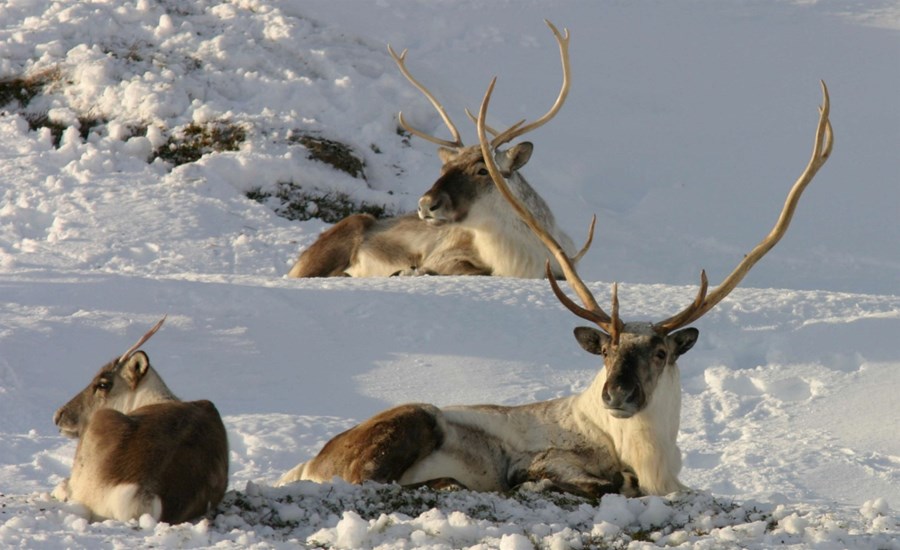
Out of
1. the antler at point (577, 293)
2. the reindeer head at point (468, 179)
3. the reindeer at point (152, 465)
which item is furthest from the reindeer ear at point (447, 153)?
the reindeer at point (152, 465)

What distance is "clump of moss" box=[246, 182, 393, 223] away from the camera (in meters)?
16.6

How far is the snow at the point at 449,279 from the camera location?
21.6 feet

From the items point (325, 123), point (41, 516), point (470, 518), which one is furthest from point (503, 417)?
point (325, 123)

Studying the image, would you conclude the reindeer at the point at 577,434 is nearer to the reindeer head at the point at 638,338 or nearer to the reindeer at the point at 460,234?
the reindeer head at the point at 638,338

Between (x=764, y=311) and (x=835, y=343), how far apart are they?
0.75 metres

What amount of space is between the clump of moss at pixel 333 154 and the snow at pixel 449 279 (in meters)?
0.14

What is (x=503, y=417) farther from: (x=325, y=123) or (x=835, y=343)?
(x=325, y=123)

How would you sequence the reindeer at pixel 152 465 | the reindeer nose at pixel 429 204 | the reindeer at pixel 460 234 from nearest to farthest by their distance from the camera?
the reindeer at pixel 152 465 < the reindeer nose at pixel 429 204 < the reindeer at pixel 460 234

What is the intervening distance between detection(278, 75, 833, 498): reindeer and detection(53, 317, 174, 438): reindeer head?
0.90m

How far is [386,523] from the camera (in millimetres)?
5781

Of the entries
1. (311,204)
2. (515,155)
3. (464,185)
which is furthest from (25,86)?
(515,155)

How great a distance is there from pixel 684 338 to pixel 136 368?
290 cm

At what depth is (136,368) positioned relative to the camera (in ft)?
26.2

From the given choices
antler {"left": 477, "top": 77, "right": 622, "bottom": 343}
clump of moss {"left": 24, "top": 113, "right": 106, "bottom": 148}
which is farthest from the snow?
antler {"left": 477, "top": 77, "right": 622, "bottom": 343}
